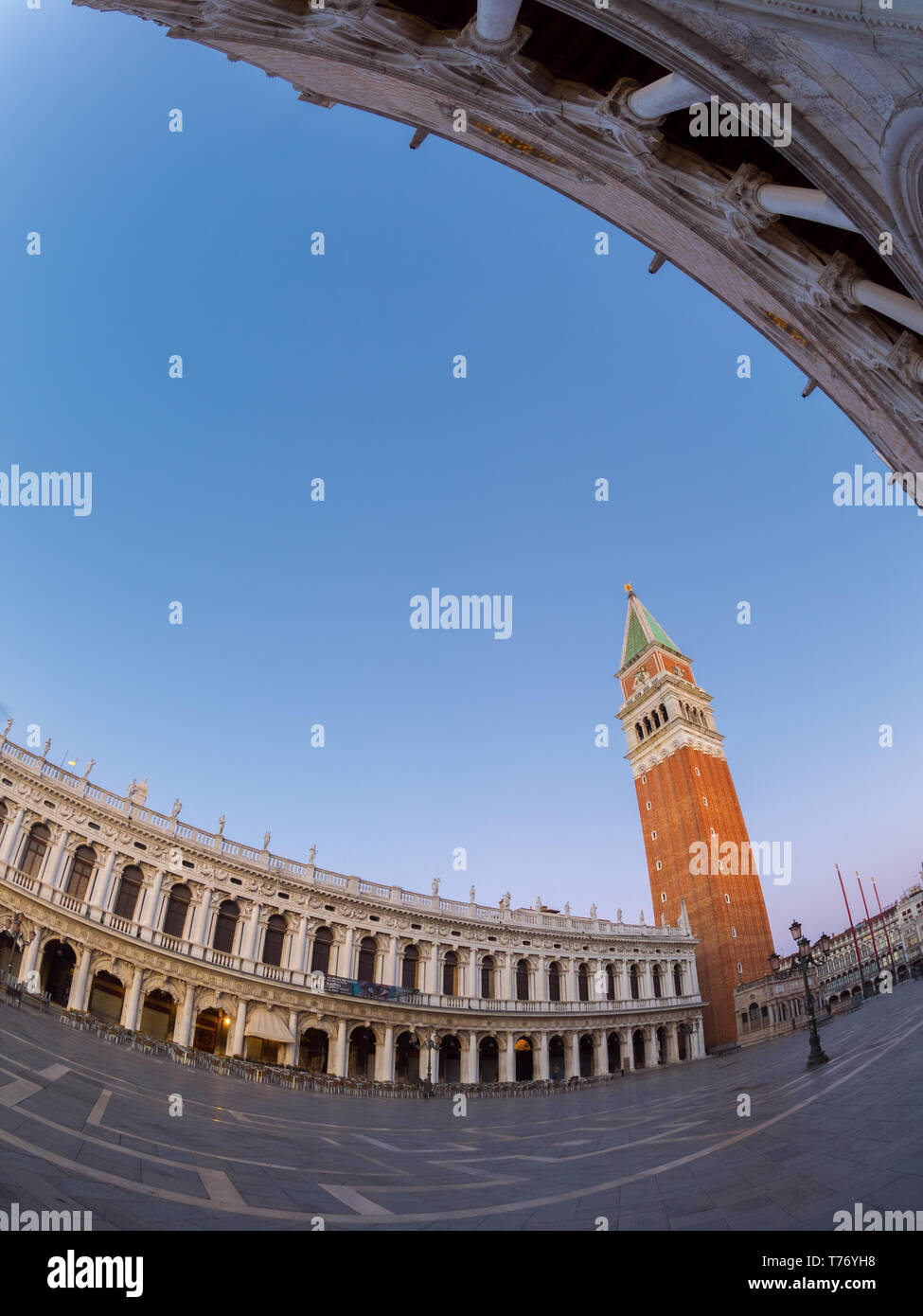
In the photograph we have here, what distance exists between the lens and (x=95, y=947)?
24375mm

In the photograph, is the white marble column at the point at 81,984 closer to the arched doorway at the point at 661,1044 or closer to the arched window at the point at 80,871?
the arched window at the point at 80,871

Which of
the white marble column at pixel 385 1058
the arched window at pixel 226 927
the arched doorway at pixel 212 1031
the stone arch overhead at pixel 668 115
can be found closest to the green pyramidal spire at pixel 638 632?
the white marble column at pixel 385 1058

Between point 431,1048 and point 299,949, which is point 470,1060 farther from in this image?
point 299,949

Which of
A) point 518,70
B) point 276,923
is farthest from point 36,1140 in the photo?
point 276,923

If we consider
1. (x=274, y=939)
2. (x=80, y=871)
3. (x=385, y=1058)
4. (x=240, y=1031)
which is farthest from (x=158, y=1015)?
(x=385, y=1058)

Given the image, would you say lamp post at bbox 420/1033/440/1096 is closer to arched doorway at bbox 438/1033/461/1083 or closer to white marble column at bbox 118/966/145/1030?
arched doorway at bbox 438/1033/461/1083

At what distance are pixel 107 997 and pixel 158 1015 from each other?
2.28 metres

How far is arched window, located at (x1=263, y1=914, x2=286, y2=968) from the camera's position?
29562mm

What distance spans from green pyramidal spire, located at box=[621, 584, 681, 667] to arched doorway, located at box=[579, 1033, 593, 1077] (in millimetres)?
36522

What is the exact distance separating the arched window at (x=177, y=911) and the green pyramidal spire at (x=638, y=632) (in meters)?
48.5

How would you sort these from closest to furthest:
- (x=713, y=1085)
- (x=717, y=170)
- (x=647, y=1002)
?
(x=717, y=170)
(x=713, y=1085)
(x=647, y=1002)

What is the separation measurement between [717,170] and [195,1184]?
1227 cm

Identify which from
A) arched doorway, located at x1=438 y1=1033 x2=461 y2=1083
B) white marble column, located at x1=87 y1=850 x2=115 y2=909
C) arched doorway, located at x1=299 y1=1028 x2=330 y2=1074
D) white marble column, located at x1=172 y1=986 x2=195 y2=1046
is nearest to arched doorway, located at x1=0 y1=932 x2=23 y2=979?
white marble column, located at x1=87 y1=850 x2=115 y2=909
